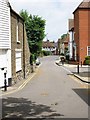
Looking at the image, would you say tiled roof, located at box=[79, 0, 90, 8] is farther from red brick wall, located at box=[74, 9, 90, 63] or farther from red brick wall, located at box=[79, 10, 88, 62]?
red brick wall, located at box=[79, 10, 88, 62]

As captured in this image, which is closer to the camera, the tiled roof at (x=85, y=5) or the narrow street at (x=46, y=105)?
the narrow street at (x=46, y=105)

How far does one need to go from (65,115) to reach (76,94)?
6238 millimetres

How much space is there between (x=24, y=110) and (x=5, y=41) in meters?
9.16

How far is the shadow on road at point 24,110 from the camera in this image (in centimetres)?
1198

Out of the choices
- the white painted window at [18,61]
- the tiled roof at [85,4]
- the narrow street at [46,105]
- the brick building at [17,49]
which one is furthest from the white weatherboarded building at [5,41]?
the tiled roof at [85,4]

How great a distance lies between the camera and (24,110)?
1299cm

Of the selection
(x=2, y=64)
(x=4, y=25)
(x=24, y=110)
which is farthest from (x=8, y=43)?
(x=24, y=110)

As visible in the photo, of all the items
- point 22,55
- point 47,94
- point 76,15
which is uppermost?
point 76,15

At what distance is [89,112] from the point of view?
12430 mm

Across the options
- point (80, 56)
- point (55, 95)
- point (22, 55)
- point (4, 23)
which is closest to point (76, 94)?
point (55, 95)

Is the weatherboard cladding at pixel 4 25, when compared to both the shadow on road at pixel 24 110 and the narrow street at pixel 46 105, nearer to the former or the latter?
the narrow street at pixel 46 105

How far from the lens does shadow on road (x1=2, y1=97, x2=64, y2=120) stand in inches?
472

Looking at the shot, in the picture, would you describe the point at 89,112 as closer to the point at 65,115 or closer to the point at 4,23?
the point at 65,115

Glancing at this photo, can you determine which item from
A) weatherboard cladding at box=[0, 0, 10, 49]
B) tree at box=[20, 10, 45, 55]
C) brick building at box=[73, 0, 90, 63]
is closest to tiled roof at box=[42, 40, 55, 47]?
brick building at box=[73, 0, 90, 63]
